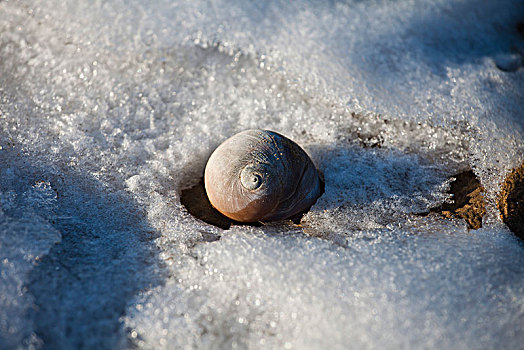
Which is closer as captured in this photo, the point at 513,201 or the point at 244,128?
the point at 513,201

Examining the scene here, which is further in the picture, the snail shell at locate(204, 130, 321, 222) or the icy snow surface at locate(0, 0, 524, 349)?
the snail shell at locate(204, 130, 321, 222)

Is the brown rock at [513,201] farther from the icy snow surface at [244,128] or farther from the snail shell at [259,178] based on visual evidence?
the snail shell at [259,178]

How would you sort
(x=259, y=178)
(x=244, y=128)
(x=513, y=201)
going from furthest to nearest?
(x=244, y=128)
(x=513, y=201)
(x=259, y=178)

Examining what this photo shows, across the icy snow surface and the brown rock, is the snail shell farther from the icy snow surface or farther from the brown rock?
the brown rock

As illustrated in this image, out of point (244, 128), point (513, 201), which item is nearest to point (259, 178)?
point (244, 128)

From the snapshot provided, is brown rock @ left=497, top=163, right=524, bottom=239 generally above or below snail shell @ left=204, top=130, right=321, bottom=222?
above

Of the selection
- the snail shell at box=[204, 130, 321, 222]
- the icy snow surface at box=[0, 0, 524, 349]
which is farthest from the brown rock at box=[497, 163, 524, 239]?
the snail shell at box=[204, 130, 321, 222]

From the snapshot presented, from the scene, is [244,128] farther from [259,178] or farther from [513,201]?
[513,201]

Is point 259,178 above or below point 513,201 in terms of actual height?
below
